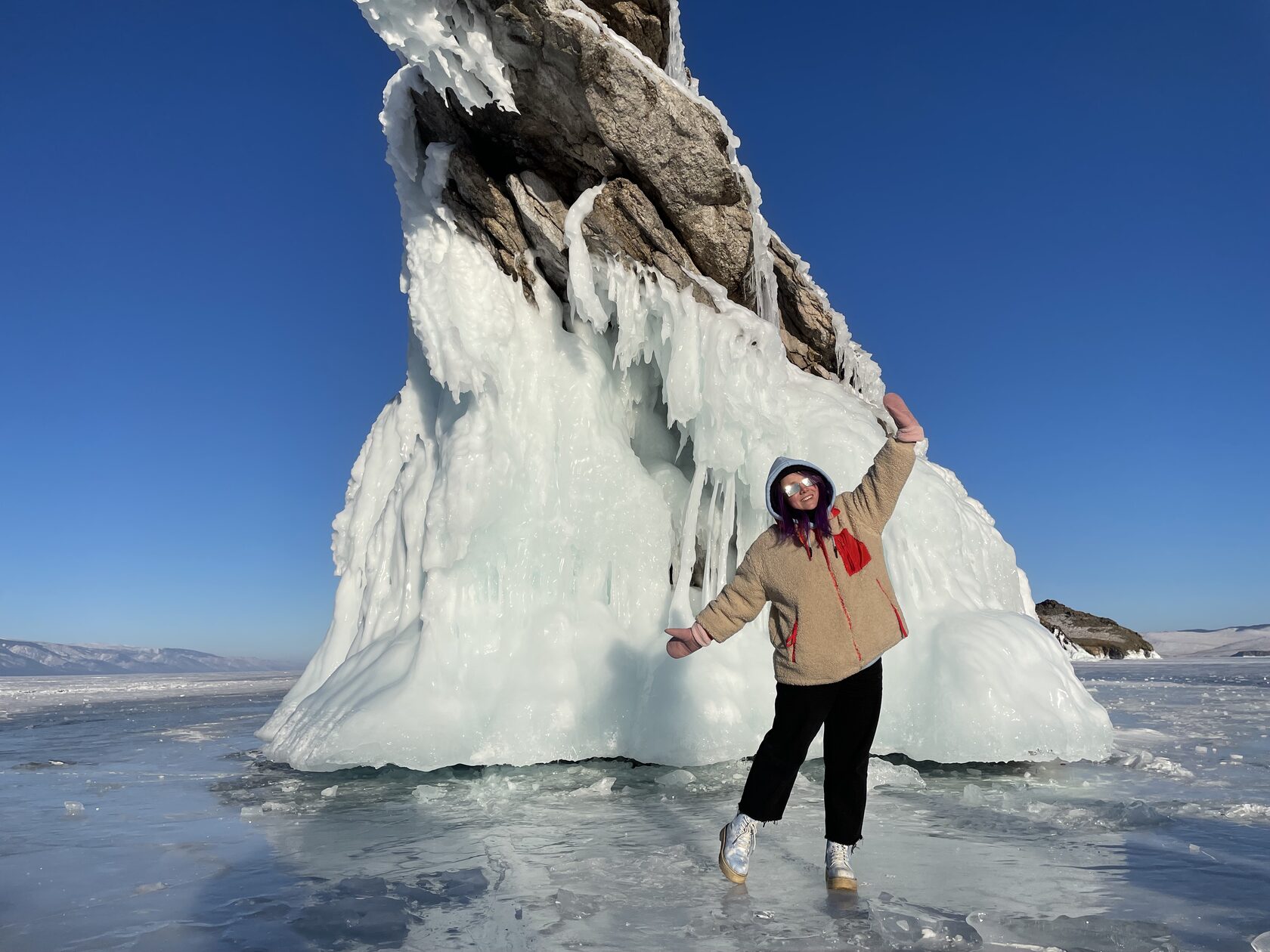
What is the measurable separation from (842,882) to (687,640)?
99cm

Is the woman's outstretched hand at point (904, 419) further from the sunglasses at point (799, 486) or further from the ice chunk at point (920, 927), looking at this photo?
the ice chunk at point (920, 927)

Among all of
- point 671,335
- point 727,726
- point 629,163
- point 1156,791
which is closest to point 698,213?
point 629,163

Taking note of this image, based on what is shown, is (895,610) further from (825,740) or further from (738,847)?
(738,847)

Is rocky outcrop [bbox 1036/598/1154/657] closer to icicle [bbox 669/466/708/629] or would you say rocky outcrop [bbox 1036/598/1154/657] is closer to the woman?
icicle [bbox 669/466/708/629]

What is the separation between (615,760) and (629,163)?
4.60 m

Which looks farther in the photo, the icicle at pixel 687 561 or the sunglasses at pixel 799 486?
the icicle at pixel 687 561

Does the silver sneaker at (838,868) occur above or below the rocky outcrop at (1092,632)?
below

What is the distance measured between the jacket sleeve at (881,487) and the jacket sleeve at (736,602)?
1.39ft

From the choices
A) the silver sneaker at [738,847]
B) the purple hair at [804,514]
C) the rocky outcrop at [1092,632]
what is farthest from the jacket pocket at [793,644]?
the rocky outcrop at [1092,632]

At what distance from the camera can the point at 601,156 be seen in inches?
255

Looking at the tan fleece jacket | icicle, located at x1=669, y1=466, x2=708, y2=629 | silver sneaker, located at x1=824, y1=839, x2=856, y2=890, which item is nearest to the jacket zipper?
the tan fleece jacket

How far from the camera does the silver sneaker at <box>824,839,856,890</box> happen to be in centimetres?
269

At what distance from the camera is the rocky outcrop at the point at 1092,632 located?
35969 mm

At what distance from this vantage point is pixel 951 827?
361 centimetres
